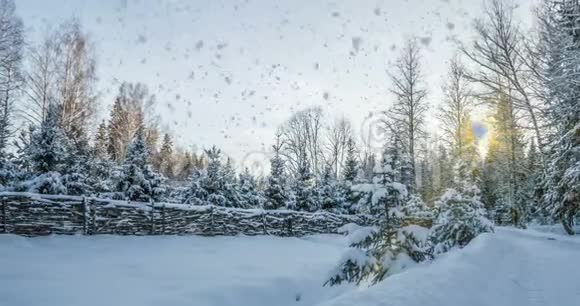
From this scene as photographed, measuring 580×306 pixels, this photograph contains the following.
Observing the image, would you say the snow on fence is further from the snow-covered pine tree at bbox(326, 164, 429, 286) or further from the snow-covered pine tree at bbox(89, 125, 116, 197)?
the snow-covered pine tree at bbox(89, 125, 116, 197)

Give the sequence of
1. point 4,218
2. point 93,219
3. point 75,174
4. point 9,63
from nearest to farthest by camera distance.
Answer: point 4,218 → point 93,219 → point 75,174 → point 9,63

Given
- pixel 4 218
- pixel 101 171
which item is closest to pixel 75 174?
pixel 4 218

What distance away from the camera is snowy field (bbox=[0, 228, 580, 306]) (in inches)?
178

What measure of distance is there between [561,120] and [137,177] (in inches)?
642

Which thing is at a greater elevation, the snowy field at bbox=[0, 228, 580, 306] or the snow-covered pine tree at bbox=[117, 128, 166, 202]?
the snow-covered pine tree at bbox=[117, 128, 166, 202]

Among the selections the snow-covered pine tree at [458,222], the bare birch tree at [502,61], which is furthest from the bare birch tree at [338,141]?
the snow-covered pine tree at [458,222]

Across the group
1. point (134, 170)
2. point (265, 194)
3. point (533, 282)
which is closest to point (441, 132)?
point (265, 194)

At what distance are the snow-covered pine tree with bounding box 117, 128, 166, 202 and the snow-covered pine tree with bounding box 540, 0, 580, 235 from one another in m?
13.8

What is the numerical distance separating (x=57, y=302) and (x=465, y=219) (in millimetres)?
8722

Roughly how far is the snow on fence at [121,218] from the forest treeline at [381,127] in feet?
11.4

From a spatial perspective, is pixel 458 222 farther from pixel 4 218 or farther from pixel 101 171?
pixel 101 171

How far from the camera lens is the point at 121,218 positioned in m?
10.5

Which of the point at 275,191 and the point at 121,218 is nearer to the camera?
the point at 121,218

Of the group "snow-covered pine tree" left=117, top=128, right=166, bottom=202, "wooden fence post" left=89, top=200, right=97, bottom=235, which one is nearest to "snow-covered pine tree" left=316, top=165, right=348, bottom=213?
"snow-covered pine tree" left=117, top=128, right=166, bottom=202
